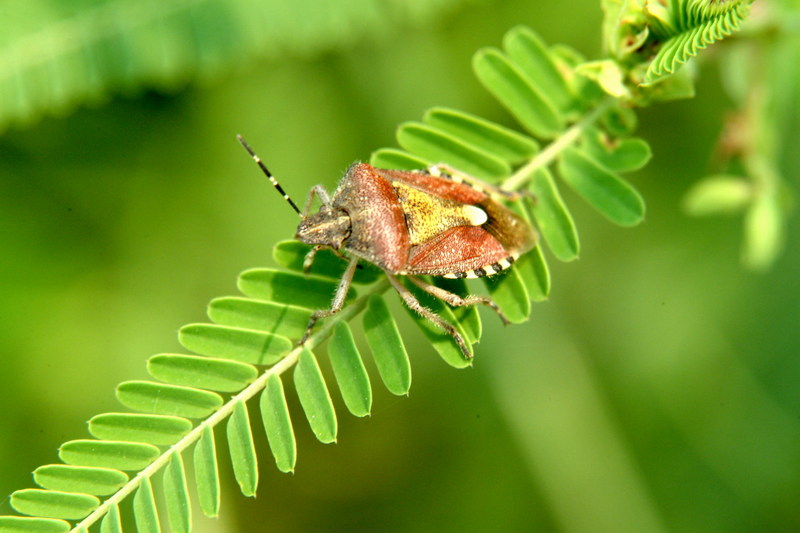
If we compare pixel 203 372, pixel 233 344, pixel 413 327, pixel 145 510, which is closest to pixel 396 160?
pixel 233 344

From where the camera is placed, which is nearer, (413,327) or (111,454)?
(111,454)

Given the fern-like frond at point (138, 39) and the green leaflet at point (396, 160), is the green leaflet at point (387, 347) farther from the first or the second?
the fern-like frond at point (138, 39)

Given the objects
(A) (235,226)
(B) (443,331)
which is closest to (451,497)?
(B) (443,331)

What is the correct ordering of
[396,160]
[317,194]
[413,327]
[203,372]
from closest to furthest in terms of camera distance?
1. [203,372]
2. [396,160]
3. [317,194]
4. [413,327]

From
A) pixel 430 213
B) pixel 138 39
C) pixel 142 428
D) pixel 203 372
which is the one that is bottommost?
pixel 142 428

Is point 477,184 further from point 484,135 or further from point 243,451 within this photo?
point 243,451

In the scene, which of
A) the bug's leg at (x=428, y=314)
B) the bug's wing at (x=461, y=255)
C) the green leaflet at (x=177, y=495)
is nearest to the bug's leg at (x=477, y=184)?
the bug's wing at (x=461, y=255)

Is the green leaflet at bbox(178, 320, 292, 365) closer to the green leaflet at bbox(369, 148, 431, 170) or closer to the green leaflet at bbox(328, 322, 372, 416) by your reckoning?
the green leaflet at bbox(328, 322, 372, 416)
